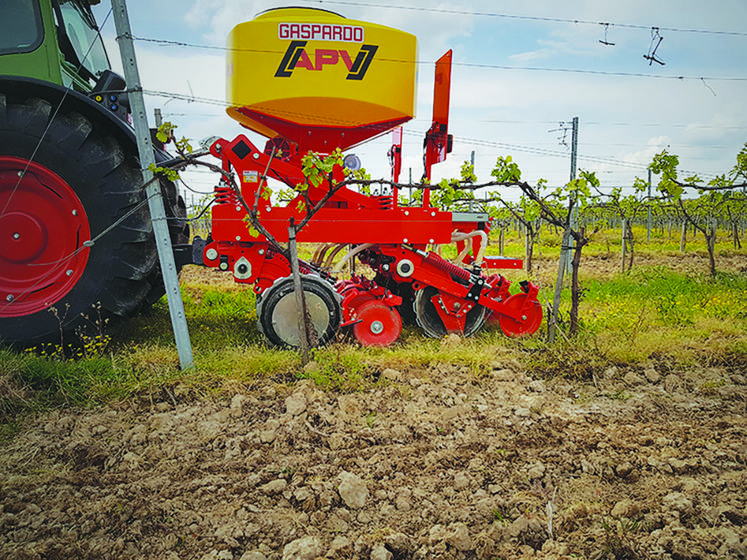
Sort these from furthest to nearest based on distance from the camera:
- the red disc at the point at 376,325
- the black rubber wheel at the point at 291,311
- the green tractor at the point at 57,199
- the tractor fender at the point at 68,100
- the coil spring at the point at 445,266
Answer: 1. the coil spring at the point at 445,266
2. the red disc at the point at 376,325
3. the black rubber wheel at the point at 291,311
4. the green tractor at the point at 57,199
5. the tractor fender at the point at 68,100

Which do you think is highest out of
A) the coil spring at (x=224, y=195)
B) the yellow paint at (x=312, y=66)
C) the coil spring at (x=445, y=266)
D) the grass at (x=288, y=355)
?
the yellow paint at (x=312, y=66)

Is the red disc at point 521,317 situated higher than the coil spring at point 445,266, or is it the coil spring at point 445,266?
the coil spring at point 445,266

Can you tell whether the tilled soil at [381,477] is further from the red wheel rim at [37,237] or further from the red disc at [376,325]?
the red wheel rim at [37,237]

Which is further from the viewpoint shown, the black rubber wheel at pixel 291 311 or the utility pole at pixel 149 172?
the black rubber wheel at pixel 291 311

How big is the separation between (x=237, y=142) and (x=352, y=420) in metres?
2.83

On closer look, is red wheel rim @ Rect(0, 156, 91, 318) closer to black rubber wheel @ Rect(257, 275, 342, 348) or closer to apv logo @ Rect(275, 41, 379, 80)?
black rubber wheel @ Rect(257, 275, 342, 348)

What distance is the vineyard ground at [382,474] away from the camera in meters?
2.12

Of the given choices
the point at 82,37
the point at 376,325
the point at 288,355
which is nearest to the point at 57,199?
the point at 82,37

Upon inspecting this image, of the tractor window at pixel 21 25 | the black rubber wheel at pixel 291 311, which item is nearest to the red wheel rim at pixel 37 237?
the tractor window at pixel 21 25

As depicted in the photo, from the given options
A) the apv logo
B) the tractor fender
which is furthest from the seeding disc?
the tractor fender

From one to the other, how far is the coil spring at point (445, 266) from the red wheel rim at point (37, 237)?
3.16 meters

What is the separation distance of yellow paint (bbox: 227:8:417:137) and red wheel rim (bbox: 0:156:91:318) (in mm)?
1714

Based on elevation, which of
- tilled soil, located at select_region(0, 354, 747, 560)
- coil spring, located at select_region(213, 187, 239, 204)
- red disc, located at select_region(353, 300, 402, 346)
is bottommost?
tilled soil, located at select_region(0, 354, 747, 560)

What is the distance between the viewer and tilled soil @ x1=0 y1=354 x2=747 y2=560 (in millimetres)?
2121
